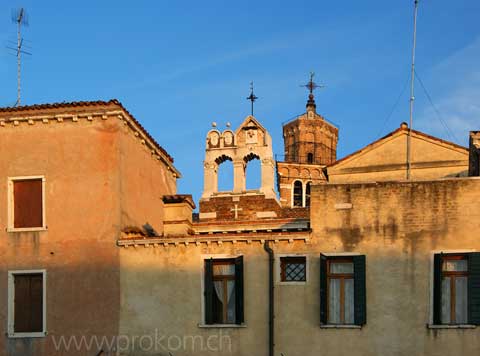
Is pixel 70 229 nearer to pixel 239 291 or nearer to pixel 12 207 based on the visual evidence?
pixel 12 207

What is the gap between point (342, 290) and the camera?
23094 mm

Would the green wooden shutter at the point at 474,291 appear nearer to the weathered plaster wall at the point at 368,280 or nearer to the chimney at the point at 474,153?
the weathered plaster wall at the point at 368,280

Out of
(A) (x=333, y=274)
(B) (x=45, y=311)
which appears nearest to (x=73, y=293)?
(B) (x=45, y=311)

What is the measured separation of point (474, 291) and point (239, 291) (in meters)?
6.24

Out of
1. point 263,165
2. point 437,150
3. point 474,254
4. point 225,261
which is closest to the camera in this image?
point 474,254

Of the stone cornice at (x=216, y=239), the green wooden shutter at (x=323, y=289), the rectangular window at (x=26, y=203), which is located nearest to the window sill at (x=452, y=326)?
the green wooden shutter at (x=323, y=289)

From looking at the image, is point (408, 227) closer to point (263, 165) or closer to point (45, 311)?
point (45, 311)

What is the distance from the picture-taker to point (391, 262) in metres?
22.8

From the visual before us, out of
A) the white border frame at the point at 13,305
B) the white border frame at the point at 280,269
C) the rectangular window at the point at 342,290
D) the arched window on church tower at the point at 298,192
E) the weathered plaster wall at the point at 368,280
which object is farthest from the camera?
the arched window on church tower at the point at 298,192

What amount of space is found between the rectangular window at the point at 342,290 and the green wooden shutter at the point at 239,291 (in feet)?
7.27

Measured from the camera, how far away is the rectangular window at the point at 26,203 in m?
25.1

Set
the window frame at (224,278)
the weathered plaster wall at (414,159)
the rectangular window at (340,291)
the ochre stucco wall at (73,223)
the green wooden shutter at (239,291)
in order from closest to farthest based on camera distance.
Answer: the rectangular window at (340,291), the green wooden shutter at (239,291), the window frame at (224,278), the ochre stucco wall at (73,223), the weathered plaster wall at (414,159)

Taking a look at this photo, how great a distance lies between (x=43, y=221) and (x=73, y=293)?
91.1 inches

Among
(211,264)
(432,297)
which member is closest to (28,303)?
(211,264)
